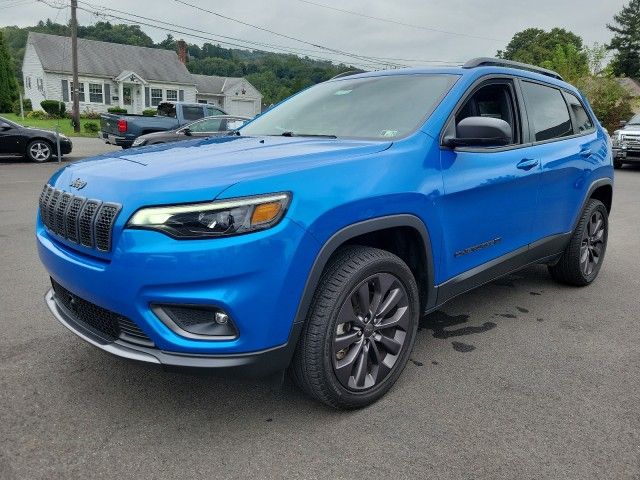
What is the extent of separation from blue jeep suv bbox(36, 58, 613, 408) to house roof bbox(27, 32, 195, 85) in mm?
48477

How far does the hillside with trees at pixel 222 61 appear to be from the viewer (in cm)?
7144

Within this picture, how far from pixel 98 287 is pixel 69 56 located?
5213cm

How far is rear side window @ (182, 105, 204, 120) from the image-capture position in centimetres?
1758

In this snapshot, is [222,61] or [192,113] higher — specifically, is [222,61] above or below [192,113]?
above

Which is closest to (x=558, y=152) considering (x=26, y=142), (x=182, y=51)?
(x=26, y=142)

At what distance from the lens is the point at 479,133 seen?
9.58ft

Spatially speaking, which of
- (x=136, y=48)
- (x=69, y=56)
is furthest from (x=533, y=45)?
(x=69, y=56)

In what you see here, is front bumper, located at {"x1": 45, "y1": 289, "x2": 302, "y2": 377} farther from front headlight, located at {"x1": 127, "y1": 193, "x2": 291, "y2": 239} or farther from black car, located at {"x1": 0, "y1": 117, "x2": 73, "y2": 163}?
black car, located at {"x1": 0, "y1": 117, "x2": 73, "y2": 163}

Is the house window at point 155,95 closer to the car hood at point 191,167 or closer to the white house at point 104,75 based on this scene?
the white house at point 104,75

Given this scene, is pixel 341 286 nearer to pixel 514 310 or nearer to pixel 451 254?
pixel 451 254

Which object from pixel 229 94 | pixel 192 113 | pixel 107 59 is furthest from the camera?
pixel 229 94

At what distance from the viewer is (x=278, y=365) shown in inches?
92.5

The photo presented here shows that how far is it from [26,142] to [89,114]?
3120cm

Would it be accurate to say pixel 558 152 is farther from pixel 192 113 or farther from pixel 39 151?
→ pixel 192 113
